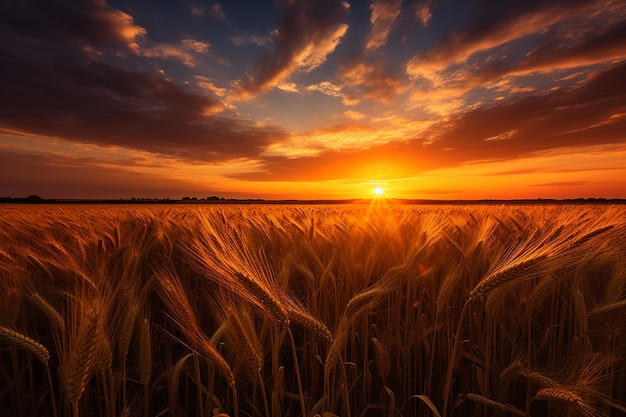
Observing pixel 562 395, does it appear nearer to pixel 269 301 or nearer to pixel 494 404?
pixel 494 404

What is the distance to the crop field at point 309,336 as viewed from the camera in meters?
1.33

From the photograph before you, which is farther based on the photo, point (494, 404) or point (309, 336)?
point (309, 336)

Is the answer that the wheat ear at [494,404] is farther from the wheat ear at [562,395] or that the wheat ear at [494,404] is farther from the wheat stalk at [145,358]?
the wheat stalk at [145,358]

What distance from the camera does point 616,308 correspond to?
166 cm

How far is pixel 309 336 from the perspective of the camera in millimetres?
2145

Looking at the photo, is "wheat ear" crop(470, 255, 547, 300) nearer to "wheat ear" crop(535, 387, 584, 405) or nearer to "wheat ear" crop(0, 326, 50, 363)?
"wheat ear" crop(535, 387, 584, 405)

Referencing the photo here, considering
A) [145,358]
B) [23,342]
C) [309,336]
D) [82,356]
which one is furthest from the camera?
[309,336]

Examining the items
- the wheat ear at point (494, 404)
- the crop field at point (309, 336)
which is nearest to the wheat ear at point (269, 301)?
the crop field at point (309, 336)

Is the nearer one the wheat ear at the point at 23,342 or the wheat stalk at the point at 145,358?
the wheat ear at the point at 23,342

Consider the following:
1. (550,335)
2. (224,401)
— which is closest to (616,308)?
(550,335)

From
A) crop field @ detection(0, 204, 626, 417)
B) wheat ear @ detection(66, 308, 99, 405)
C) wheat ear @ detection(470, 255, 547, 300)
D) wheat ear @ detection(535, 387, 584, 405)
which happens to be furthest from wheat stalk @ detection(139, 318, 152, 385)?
wheat ear @ detection(535, 387, 584, 405)

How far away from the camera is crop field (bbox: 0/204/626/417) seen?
1.33 metres

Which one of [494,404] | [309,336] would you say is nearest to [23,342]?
[309,336]

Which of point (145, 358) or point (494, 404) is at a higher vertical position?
point (145, 358)
